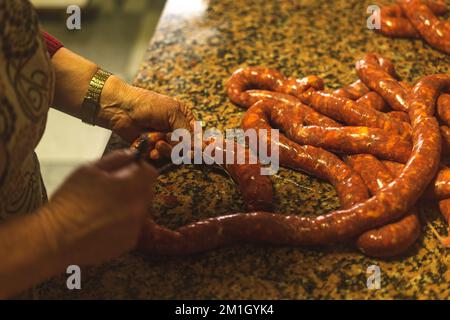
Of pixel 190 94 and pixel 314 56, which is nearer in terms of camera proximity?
pixel 190 94

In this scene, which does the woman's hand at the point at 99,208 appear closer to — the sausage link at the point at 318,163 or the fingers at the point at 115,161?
the fingers at the point at 115,161

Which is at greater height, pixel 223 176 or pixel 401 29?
pixel 401 29

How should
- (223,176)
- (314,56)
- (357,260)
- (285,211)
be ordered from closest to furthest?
1. (357,260)
2. (285,211)
3. (223,176)
4. (314,56)

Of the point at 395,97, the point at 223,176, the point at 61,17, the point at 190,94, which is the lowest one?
the point at 223,176

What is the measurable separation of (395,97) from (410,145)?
0.89ft

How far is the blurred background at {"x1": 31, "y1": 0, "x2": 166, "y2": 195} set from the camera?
4.38 metres

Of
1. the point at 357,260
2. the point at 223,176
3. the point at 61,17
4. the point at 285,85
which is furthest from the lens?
the point at 61,17

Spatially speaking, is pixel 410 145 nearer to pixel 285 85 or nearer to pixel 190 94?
pixel 285 85

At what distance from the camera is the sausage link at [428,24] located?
2488 mm

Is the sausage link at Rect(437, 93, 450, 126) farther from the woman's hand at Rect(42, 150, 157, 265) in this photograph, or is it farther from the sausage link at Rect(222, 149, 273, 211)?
the woman's hand at Rect(42, 150, 157, 265)

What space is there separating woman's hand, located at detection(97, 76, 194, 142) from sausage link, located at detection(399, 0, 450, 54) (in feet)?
3.90

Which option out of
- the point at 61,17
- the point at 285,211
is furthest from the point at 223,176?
the point at 61,17

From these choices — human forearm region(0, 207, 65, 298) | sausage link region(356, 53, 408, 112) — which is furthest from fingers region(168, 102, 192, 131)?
human forearm region(0, 207, 65, 298)

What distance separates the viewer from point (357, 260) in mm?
1711
